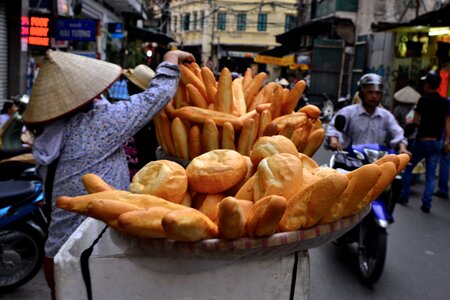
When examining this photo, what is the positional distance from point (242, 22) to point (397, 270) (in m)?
45.1

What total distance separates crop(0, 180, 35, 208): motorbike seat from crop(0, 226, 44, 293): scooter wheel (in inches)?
8.9

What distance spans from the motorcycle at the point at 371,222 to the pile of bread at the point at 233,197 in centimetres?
258

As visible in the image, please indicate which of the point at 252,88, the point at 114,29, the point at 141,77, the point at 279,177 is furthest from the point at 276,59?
the point at 279,177

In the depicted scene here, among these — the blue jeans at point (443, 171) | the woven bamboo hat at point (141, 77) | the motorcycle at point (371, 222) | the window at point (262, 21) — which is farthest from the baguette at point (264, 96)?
the window at point (262, 21)

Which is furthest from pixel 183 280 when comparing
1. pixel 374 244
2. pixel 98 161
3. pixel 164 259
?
pixel 374 244

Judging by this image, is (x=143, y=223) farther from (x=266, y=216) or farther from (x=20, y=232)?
(x=20, y=232)

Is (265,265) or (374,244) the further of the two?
(374,244)

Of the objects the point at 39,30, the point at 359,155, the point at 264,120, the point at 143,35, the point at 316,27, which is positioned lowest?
the point at 359,155

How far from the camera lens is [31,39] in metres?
9.56

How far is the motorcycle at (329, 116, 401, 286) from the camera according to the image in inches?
163

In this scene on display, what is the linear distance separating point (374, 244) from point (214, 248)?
3.30 m

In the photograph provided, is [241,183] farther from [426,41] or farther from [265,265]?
[426,41]

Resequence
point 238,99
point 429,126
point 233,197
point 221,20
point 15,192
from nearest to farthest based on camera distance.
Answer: point 233,197
point 238,99
point 15,192
point 429,126
point 221,20

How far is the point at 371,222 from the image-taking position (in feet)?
14.3
